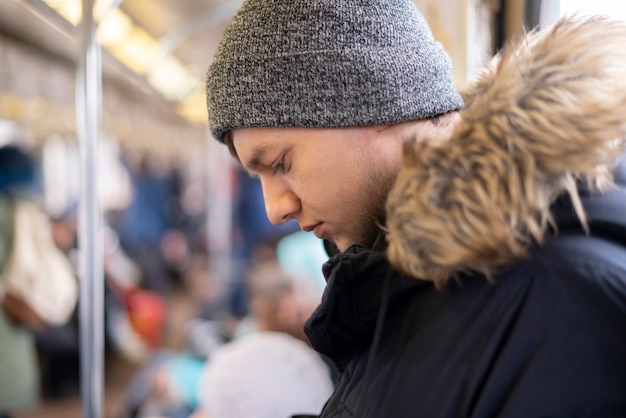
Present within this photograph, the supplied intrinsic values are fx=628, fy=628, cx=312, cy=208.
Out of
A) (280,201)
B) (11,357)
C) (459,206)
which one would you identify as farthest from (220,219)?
(459,206)

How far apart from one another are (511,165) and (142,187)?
16.5 feet

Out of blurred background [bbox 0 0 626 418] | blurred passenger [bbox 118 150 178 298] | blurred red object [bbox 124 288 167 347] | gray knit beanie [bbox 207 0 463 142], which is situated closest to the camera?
gray knit beanie [bbox 207 0 463 142]

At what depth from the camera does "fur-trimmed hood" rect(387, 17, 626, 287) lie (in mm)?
608

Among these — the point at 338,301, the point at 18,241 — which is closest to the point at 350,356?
the point at 338,301

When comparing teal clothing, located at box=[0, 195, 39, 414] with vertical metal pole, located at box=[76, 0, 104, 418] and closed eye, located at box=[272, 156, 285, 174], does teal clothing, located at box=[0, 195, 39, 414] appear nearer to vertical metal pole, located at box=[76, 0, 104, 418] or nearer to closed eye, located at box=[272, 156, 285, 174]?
vertical metal pole, located at box=[76, 0, 104, 418]

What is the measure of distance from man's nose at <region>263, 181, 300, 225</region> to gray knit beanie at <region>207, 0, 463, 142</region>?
0.10 m

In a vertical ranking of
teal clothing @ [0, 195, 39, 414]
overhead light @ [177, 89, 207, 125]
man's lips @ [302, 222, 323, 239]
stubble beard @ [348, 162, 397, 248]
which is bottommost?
teal clothing @ [0, 195, 39, 414]

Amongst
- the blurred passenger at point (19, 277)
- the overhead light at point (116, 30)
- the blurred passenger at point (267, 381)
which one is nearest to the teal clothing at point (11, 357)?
the blurred passenger at point (19, 277)

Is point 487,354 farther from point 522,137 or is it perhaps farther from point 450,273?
point 522,137

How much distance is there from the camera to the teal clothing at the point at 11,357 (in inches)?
92.5

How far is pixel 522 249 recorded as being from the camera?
1.99 feet

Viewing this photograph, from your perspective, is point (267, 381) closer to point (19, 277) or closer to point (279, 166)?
point (279, 166)

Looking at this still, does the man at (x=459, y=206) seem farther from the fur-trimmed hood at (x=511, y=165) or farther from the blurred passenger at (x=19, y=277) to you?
the blurred passenger at (x=19, y=277)

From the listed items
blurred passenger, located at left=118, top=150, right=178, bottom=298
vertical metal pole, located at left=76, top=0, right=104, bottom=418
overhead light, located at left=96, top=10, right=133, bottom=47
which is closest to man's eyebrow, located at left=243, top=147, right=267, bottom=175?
vertical metal pole, located at left=76, top=0, right=104, bottom=418
